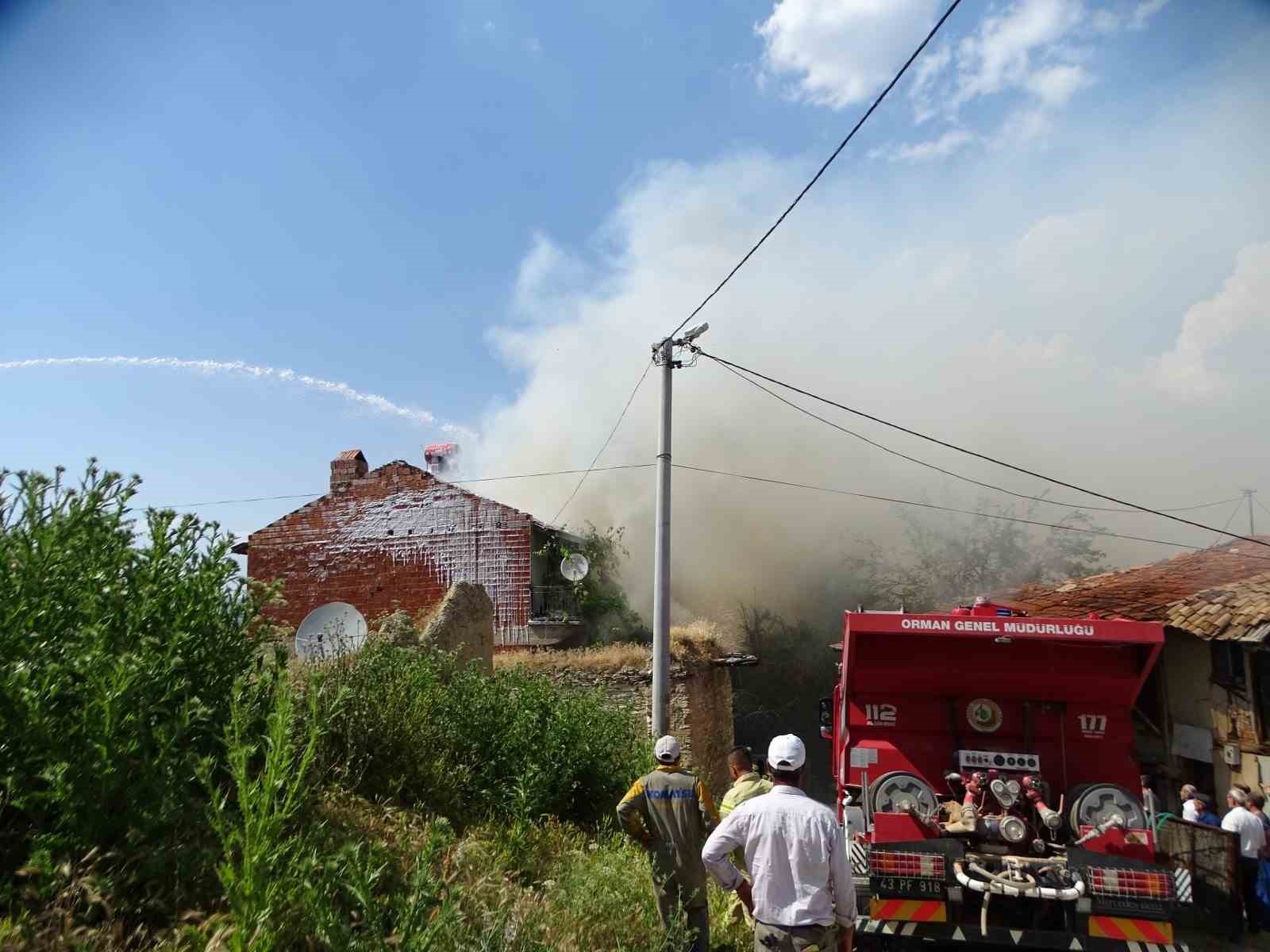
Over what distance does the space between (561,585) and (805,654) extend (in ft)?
31.7

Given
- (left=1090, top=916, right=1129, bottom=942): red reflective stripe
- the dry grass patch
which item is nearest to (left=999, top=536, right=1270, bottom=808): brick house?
the dry grass patch

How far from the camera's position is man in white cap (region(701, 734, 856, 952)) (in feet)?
14.1

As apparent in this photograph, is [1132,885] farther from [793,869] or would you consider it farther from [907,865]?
[793,869]

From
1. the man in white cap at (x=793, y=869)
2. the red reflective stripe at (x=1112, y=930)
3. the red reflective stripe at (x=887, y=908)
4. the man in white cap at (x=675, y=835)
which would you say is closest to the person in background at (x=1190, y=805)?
the red reflective stripe at (x=1112, y=930)

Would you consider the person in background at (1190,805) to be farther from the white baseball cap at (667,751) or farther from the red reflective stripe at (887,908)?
the white baseball cap at (667,751)

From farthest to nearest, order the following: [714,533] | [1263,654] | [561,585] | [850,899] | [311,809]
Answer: [714,533]
[561,585]
[1263,654]
[311,809]
[850,899]

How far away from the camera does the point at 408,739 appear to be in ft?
21.6

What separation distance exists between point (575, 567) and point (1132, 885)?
661 inches

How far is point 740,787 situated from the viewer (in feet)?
22.7

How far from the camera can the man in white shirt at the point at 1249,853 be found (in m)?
9.14

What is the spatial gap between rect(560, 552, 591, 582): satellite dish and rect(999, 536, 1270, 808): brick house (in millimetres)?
10037

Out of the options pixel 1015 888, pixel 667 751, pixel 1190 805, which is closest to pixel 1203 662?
pixel 1190 805

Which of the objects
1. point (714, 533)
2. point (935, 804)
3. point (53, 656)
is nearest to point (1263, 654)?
point (935, 804)

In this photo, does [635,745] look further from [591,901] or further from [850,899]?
[850,899]
